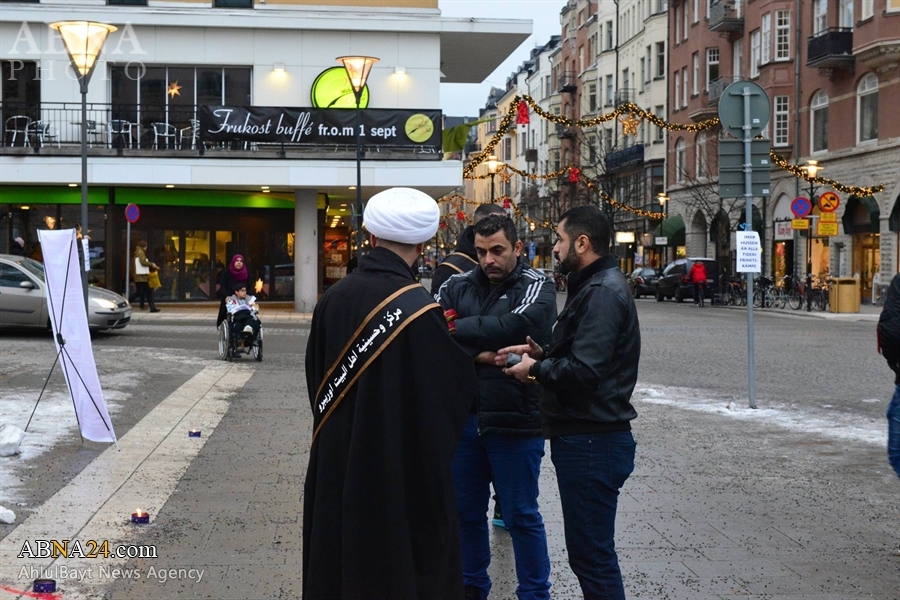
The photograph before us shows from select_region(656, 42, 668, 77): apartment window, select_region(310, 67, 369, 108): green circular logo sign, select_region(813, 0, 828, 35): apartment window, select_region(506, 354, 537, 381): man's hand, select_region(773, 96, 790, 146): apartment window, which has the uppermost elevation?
select_region(656, 42, 668, 77): apartment window

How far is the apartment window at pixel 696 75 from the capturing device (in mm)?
58625

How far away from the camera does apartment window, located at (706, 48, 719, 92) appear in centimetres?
5728

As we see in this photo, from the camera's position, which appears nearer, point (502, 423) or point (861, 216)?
point (502, 423)

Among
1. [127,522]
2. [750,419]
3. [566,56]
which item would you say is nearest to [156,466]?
[127,522]

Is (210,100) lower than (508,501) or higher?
higher

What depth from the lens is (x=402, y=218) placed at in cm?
407

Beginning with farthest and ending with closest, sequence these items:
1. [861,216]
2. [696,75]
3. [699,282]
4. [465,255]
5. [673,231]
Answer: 1. [673,231]
2. [696,75]
3. [861,216]
4. [699,282]
5. [465,255]

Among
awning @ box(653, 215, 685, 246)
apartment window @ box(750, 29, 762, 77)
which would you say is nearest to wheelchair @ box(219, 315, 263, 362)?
apartment window @ box(750, 29, 762, 77)

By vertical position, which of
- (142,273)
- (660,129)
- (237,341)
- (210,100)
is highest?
(660,129)

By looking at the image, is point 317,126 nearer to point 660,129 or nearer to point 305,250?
point 305,250

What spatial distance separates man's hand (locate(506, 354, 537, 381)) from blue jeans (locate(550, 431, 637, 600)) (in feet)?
0.96

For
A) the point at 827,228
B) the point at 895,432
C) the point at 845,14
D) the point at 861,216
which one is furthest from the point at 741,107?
the point at 845,14

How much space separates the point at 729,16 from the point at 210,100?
28915 millimetres

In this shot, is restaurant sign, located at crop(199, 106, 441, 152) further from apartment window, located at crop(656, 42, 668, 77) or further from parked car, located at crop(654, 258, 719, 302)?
apartment window, located at crop(656, 42, 668, 77)
